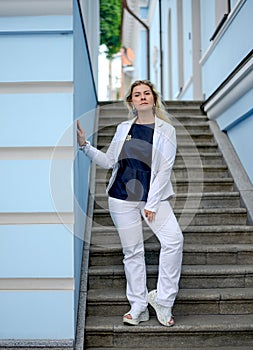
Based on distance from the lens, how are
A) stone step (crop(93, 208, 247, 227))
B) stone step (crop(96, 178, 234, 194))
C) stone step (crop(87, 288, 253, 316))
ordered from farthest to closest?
stone step (crop(96, 178, 234, 194)), stone step (crop(93, 208, 247, 227)), stone step (crop(87, 288, 253, 316))

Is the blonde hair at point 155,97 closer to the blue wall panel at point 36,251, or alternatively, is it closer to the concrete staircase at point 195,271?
the blue wall panel at point 36,251

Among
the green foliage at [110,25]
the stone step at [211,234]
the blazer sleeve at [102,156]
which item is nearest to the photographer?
the blazer sleeve at [102,156]

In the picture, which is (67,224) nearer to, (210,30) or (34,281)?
(34,281)

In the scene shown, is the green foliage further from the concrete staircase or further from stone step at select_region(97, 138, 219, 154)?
the concrete staircase

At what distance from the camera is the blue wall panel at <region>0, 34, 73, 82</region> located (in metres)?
3.22

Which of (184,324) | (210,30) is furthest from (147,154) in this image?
(210,30)

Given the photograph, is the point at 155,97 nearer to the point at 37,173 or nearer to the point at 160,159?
the point at 160,159

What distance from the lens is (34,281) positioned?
3.19 m

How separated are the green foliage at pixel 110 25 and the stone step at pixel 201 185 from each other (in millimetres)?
16653

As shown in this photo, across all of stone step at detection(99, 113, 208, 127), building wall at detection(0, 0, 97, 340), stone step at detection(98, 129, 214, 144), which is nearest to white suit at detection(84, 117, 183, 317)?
building wall at detection(0, 0, 97, 340)

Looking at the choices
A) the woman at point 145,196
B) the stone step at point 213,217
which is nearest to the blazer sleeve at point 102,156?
the woman at point 145,196

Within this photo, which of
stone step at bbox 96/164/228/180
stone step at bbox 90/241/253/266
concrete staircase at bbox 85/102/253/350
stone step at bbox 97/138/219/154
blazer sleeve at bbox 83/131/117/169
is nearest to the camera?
concrete staircase at bbox 85/102/253/350

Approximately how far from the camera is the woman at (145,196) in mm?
3371

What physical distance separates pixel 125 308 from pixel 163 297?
43 cm
